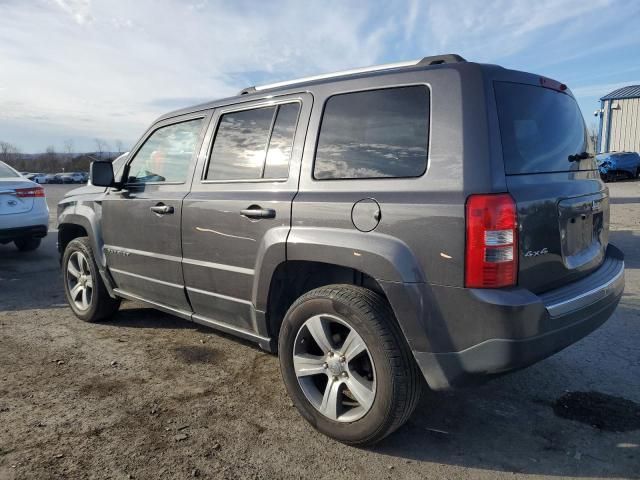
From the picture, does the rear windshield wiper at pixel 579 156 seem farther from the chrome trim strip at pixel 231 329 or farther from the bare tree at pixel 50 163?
the bare tree at pixel 50 163

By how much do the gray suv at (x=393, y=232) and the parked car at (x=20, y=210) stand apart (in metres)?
4.93

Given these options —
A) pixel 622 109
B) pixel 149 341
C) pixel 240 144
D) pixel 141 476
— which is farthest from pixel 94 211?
pixel 622 109

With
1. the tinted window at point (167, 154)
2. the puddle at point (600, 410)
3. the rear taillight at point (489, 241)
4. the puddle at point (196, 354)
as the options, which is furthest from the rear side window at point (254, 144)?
the puddle at point (600, 410)

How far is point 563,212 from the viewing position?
2.62 m

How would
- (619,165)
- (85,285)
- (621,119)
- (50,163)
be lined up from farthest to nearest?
(50,163) < (621,119) < (619,165) < (85,285)

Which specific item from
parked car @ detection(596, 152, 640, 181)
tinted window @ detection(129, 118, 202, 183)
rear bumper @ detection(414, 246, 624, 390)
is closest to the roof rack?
tinted window @ detection(129, 118, 202, 183)

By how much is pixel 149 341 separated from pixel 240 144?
202cm

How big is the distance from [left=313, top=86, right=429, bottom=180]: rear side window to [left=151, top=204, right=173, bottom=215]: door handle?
136cm

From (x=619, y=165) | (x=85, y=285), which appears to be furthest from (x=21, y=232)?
(x=619, y=165)

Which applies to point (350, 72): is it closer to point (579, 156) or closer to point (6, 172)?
point (579, 156)

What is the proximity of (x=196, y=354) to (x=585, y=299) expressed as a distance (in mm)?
2852

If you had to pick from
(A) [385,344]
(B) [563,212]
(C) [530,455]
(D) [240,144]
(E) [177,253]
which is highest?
(D) [240,144]

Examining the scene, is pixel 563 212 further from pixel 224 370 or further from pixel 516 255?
pixel 224 370

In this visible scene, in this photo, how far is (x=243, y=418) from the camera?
3059 millimetres
